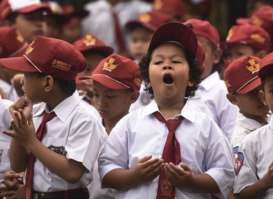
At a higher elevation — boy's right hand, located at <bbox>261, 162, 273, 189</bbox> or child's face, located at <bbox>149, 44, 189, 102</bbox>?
child's face, located at <bbox>149, 44, 189, 102</bbox>

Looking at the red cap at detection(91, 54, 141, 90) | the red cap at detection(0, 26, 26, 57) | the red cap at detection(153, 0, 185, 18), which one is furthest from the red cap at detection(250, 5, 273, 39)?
the red cap at detection(91, 54, 141, 90)

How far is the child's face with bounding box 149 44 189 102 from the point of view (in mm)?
6328

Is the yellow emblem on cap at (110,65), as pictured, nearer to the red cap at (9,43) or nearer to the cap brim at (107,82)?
the cap brim at (107,82)

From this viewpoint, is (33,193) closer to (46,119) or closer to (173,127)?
(46,119)

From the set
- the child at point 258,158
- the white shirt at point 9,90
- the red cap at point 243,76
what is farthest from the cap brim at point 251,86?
the white shirt at point 9,90

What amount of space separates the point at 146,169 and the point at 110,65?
4.97 feet

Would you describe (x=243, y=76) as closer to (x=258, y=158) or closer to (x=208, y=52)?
(x=258, y=158)

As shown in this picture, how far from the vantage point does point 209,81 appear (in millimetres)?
8344

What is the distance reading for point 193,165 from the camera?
20.5 feet

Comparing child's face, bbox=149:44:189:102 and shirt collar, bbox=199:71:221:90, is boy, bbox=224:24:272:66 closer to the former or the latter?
shirt collar, bbox=199:71:221:90

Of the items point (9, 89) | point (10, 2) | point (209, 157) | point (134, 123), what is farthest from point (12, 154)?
point (10, 2)

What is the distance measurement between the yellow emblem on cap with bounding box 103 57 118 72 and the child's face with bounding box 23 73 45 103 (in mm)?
892

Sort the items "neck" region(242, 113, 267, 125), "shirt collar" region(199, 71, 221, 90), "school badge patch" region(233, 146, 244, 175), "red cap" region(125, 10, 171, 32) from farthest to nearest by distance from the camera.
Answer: "red cap" region(125, 10, 171, 32) < "shirt collar" region(199, 71, 221, 90) < "neck" region(242, 113, 267, 125) < "school badge patch" region(233, 146, 244, 175)

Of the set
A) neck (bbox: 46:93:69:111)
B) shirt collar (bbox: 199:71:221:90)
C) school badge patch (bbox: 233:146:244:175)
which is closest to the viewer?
school badge patch (bbox: 233:146:244:175)
